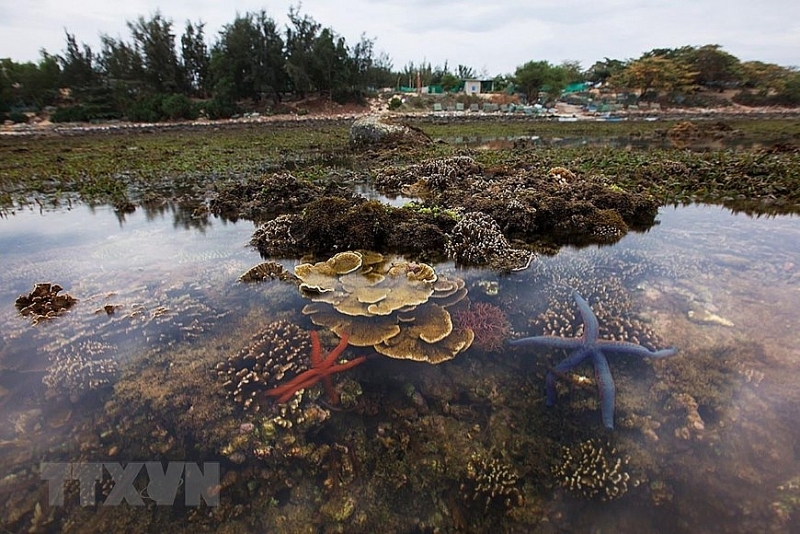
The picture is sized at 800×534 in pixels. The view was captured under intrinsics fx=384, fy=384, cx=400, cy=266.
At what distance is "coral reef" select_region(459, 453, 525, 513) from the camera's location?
2.91m

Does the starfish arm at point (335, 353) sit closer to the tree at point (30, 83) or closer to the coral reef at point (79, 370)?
the coral reef at point (79, 370)

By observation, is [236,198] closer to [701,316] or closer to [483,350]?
[483,350]

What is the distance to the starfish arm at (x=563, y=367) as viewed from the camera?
3799 millimetres

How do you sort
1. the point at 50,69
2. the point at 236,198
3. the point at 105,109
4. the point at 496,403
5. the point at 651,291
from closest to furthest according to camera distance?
the point at 496,403 → the point at 651,291 → the point at 236,198 → the point at 105,109 → the point at 50,69

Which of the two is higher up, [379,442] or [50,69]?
[50,69]

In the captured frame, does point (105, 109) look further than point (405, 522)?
Yes

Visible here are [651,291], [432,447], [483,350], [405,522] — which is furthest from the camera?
[651,291]

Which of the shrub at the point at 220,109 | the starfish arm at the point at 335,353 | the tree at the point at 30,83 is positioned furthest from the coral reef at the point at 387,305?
the tree at the point at 30,83

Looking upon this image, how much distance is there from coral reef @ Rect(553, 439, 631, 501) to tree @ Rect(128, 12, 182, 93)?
58.5m

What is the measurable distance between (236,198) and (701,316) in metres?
10.4

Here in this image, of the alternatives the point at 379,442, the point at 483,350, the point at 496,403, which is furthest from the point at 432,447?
the point at 483,350

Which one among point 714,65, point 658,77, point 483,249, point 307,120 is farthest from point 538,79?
point 483,249

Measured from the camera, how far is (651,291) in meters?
5.53

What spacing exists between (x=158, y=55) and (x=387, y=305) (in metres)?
58.1
